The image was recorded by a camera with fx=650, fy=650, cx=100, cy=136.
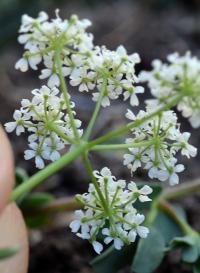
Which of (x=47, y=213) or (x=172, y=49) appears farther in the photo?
(x=172, y=49)

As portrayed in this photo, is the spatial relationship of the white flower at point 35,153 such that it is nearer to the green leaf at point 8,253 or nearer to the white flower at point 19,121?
the white flower at point 19,121

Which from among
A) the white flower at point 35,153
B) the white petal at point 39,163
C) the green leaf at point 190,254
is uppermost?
the white flower at point 35,153

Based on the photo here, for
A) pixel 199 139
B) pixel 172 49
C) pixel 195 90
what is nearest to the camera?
pixel 195 90

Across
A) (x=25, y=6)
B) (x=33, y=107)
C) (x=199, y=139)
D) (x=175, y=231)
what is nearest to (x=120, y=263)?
(x=175, y=231)

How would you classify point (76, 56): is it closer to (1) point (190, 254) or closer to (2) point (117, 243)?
(2) point (117, 243)

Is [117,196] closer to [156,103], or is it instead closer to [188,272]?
[156,103]

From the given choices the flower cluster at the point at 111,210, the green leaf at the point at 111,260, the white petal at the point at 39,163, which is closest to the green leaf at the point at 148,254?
the green leaf at the point at 111,260

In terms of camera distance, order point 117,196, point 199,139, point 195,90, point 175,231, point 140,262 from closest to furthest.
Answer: point 195,90 → point 117,196 → point 140,262 → point 175,231 → point 199,139

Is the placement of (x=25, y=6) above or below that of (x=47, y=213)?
above
